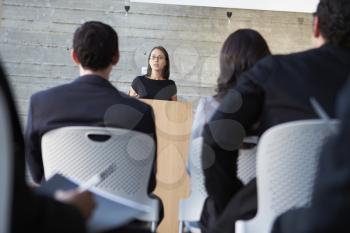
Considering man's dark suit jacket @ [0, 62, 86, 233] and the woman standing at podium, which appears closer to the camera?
man's dark suit jacket @ [0, 62, 86, 233]

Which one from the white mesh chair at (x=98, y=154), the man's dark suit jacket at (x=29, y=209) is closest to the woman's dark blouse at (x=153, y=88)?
the white mesh chair at (x=98, y=154)

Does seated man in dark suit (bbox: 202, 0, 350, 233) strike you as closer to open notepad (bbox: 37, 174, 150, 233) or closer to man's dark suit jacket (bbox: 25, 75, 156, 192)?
man's dark suit jacket (bbox: 25, 75, 156, 192)

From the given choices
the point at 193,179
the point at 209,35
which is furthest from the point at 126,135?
the point at 209,35

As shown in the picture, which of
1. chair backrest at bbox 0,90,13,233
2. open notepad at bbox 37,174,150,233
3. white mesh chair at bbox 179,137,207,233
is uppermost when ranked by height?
chair backrest at bbox 0,90,13,233

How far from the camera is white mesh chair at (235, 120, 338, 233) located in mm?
1384

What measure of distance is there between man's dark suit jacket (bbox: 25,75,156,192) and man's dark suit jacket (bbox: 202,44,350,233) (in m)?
0.36

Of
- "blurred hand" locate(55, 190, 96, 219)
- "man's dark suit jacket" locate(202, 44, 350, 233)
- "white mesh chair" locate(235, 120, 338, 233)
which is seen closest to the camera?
"blurred hand" locate(55, 190, 96, 219)

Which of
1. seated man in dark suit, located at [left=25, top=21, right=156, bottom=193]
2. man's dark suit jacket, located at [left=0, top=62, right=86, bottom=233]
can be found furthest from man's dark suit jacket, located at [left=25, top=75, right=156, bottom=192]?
man's dark suit jacket, located at [left=0, top=62, right=86, bottom=233]

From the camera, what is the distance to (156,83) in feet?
15.6

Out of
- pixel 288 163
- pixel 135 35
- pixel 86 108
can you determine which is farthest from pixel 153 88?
pixel 288 163

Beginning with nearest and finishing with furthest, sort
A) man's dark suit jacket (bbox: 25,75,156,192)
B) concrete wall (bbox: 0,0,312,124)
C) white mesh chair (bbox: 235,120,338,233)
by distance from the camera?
white mesh chair (bbox: 235,120,338,233) < man's dark suit jacket (bbox: 25,75,156,192) < concrete wall (bbox: 0,0,312,124)

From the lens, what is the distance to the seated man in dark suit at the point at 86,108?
1.89 m

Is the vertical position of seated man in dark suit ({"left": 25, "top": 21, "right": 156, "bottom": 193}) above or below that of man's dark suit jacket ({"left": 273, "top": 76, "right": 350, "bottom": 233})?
below

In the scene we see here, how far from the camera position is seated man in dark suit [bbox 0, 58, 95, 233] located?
31.3 inches
